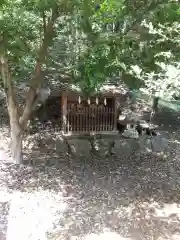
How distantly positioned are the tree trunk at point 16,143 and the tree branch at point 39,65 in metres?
0.16

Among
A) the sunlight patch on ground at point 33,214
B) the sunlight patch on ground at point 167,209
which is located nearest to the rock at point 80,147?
the sunlight patch on ground at point 33,214

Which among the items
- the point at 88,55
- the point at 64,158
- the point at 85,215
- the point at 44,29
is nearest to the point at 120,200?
the point at 85,215

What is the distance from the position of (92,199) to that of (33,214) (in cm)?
96

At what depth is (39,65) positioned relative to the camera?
542cm

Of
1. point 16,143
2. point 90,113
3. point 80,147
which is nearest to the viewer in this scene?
point 16,143

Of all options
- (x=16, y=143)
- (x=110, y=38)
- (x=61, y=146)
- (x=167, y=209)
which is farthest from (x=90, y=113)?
(x=110, y=38)

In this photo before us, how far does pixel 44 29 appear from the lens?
5.17 meters

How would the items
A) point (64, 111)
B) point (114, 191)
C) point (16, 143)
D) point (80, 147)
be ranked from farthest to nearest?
point (64, 111), point (80, 147), point (16, 143), point (114, 191)

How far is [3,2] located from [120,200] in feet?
10.7

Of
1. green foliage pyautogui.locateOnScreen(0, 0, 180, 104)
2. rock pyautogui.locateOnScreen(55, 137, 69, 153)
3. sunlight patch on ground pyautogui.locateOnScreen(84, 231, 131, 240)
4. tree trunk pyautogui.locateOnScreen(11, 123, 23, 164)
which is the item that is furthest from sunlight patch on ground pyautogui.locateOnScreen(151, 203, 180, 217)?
tree trunk pyautogui.locateOnScreen(11, 123, 23, 164)

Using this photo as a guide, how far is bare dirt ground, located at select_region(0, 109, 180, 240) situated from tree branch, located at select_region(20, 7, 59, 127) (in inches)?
41.8

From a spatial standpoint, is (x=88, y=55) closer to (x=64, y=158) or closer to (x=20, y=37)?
(x=20, y=37)

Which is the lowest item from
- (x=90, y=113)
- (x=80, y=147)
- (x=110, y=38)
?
(x=80, y=147)

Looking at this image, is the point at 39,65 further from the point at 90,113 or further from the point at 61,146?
the point at 90,113
